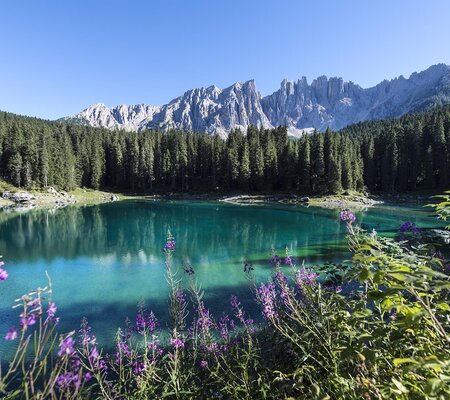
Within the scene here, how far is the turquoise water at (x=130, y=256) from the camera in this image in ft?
48.4

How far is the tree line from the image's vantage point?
78625 mm

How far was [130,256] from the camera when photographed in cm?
2506

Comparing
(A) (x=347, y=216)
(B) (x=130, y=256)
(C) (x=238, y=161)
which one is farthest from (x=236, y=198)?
(A) (x=347, y=216)

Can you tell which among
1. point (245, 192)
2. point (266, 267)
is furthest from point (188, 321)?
point (245, 192)

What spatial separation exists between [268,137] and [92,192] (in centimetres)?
5444

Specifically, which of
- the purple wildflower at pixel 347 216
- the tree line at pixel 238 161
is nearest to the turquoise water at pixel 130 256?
the purple wildflower at pixel 347 216

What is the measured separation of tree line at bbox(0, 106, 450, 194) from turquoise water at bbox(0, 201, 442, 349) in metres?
37.4

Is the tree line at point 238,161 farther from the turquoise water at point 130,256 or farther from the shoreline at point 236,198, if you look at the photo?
the turquoise water at point 130,256

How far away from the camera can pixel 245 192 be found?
8606 centimetres

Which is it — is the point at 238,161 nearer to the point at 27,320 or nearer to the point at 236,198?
the point at 236,198

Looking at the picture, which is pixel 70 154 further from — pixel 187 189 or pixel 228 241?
pixel 228 241

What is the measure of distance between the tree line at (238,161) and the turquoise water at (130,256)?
1471 inches

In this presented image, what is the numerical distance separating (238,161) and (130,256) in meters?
66.8

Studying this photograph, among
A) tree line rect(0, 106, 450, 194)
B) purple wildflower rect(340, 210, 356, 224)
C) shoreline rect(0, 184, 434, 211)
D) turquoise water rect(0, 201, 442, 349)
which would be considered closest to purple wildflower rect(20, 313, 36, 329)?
purple wildflower rect(340, 210, 356, 224)
